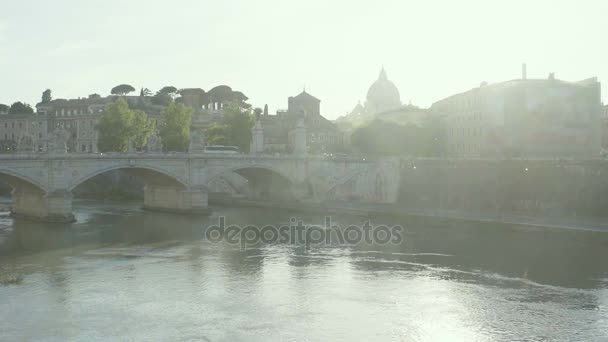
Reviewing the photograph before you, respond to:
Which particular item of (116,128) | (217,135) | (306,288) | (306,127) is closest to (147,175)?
(116,128)

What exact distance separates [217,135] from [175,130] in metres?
7.05

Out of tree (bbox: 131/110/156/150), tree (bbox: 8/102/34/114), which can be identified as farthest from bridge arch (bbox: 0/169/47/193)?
tree (bbox: 8/102/34/114)

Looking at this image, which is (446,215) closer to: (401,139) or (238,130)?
(401,139)

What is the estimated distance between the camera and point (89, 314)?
20000mm

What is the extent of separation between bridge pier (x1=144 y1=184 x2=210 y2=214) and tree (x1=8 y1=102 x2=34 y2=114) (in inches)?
2119

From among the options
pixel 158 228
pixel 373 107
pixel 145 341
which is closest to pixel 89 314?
pixel 145 341

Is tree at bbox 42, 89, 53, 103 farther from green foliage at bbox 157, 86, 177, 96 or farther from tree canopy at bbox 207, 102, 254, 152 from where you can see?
tree canopy at bbox 207, 102, 254, 152

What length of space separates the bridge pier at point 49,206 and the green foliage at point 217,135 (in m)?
28.6

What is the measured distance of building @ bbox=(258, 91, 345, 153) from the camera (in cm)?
9462

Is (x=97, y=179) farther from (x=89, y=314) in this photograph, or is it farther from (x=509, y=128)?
(x=89, y=314)

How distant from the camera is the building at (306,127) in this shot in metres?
94.6

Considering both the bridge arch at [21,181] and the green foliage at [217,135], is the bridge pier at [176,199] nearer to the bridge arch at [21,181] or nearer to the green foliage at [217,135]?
the bridge arch at [21,181]

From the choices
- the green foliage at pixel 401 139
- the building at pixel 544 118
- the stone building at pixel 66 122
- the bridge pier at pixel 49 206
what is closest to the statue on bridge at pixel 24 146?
the bridge pier at pixel 49 206

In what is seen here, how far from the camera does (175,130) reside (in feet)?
214
